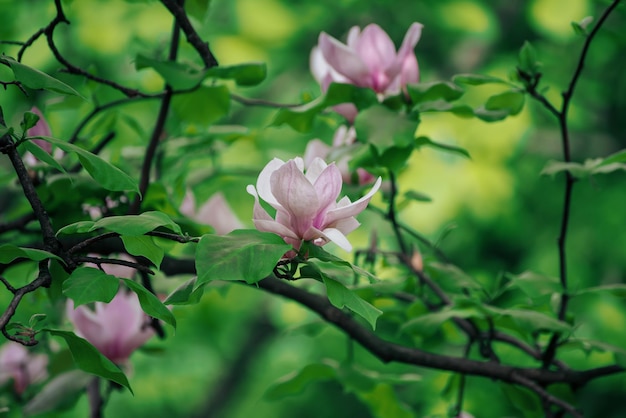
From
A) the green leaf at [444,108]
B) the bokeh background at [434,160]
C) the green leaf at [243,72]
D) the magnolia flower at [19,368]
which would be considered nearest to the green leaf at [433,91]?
the green leaf at [444,108]

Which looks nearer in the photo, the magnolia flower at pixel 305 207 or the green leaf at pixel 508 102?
the magnolia flower at pixel 305 207

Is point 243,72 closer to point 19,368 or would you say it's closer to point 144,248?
point 144,248

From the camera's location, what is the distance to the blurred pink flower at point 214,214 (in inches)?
35.3

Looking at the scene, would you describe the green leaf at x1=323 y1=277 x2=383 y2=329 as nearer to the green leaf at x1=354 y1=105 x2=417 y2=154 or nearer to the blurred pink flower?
the green leaf at x1=354 y1=105 x2=417 y2=154

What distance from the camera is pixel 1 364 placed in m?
0.96

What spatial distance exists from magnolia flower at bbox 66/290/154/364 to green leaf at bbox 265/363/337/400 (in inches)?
5.8

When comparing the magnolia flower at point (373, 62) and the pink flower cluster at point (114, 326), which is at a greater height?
the magnolia flower at point (373, 62)

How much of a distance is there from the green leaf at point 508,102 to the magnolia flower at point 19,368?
22.1 inches

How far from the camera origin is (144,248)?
0.49 meters

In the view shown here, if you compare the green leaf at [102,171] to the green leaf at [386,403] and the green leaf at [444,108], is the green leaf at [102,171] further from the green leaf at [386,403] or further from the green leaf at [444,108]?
the green leaf at [386,403]

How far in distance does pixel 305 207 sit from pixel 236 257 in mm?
62

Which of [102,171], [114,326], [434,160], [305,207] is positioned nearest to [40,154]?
[102,171]

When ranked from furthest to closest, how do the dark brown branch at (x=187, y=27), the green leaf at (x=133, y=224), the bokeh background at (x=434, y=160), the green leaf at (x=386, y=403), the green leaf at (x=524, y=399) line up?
the bokeh background at (x=434, y=160)
the green leaf at (x=386, y=403)
the green leaf at (x=524, y=399)
the dark brown branch at (x=187, y=27)
the green leaf at (x=133, y=224)

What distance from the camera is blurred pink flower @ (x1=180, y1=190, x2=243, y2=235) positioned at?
2.94 ft
